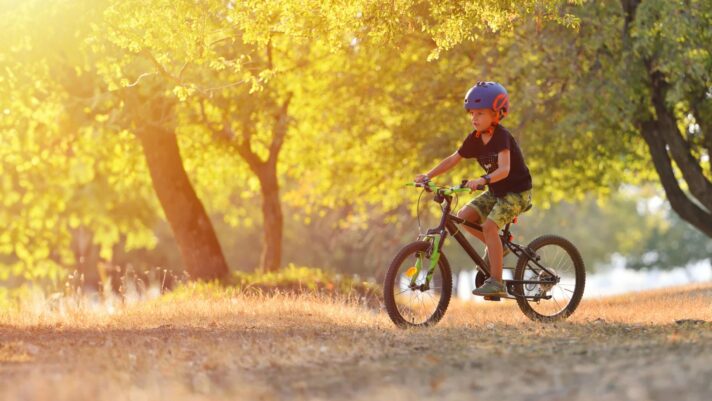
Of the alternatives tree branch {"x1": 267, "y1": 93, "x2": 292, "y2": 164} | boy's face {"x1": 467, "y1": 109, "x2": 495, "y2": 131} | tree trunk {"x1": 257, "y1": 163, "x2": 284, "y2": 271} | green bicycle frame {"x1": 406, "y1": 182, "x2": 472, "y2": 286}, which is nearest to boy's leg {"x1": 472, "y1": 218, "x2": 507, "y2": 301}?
green bicycle frame {"x1": 406, "y1": 182, "x2": 472, "y2": 286}

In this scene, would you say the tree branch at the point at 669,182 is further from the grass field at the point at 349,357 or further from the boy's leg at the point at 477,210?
the boy's leg at the point at 477,210

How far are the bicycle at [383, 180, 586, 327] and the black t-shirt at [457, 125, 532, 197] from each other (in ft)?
1.05

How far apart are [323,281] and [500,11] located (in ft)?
27.8

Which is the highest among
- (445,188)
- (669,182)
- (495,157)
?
(669,182)

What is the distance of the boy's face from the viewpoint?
9359 millimetres

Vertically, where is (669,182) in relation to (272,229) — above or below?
above

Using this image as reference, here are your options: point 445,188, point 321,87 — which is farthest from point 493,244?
point 321,87

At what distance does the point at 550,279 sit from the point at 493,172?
4.62 feet

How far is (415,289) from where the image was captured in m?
9.22

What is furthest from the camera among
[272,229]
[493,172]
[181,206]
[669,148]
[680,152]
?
[272,229]

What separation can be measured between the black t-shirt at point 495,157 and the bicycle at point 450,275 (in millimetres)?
321

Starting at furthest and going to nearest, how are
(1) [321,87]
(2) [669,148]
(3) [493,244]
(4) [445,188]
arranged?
1. (1) [321,87]
2. (2) [669,148]
3. (3) [493,244]
4. (4) [445,188]

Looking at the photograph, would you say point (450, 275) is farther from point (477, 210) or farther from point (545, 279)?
point (545, 279)

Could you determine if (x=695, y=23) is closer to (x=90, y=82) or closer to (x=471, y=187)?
(x=471, y=187)
